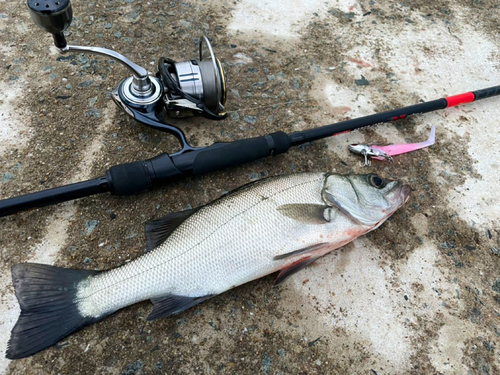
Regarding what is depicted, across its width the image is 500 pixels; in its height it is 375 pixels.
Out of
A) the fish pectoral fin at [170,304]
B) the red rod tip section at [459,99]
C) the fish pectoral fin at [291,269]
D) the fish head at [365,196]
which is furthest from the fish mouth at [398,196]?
the fish pectoral fin at [170,304]

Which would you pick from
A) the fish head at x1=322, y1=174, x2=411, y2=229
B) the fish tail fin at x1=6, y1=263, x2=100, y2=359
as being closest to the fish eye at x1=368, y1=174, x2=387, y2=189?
the fish head at x1=322, y1=174, x2=411, y2=229

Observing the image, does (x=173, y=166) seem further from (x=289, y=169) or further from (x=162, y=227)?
(x=289, y=169)

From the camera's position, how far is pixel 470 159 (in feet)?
10.6

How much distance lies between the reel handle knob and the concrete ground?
3.54ft

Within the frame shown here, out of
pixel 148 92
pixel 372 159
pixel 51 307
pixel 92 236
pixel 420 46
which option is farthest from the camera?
pixel 420 46

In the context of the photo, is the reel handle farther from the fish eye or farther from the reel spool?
Result: the fish eye

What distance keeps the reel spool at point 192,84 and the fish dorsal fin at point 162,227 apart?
871 millimetres

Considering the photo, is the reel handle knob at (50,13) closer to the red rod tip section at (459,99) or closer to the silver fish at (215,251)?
the silver fish at (215,251)

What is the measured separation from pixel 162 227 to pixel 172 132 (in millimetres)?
743

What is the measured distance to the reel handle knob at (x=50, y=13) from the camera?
1.95 meters

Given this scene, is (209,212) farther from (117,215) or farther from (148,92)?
(148,92)

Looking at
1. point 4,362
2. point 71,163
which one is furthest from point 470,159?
point 4,362

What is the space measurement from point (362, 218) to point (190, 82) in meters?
1.62

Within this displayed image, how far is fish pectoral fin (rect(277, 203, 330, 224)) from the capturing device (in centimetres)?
244
